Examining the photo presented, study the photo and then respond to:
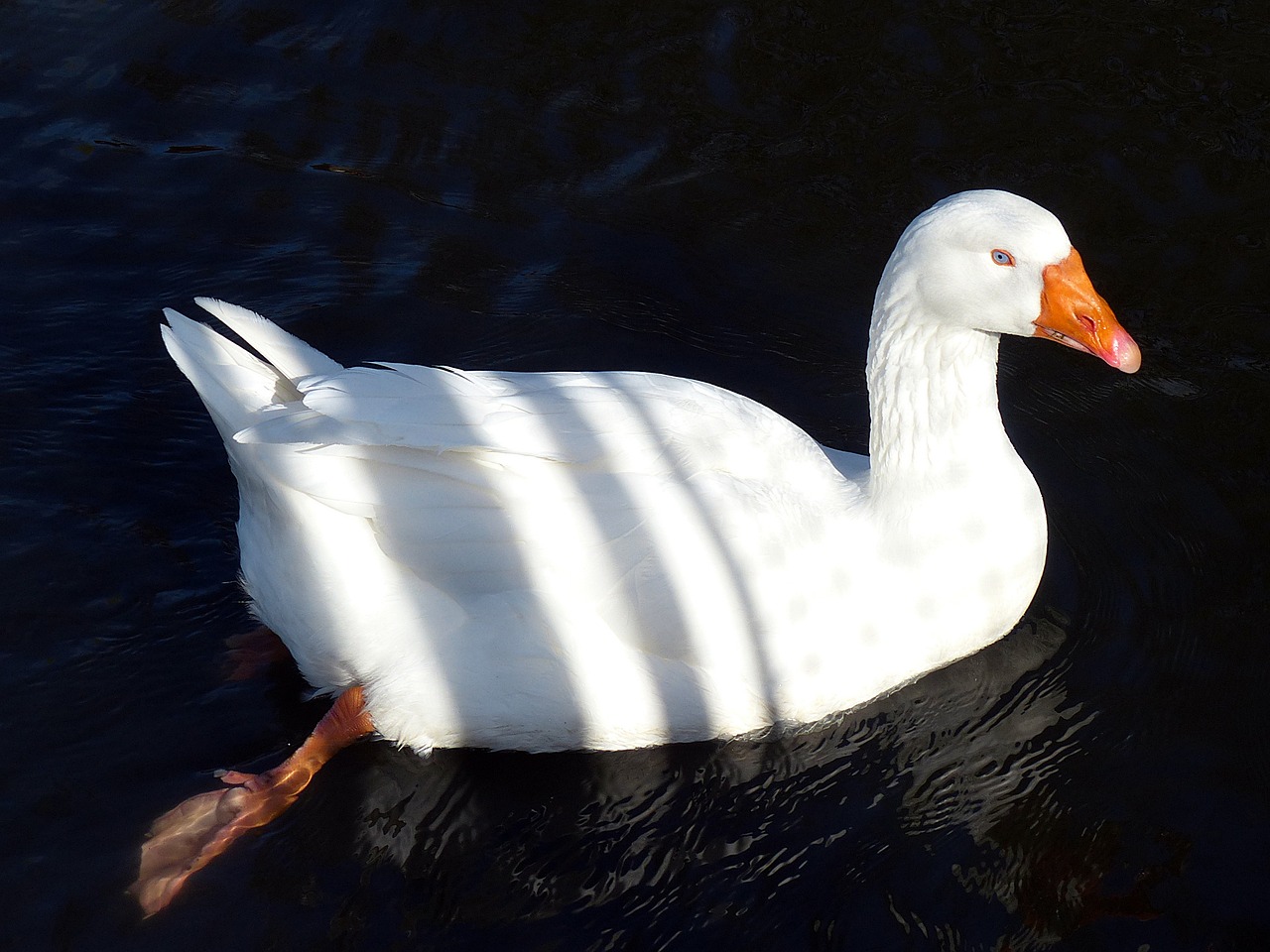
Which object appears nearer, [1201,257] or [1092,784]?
[1092,784]

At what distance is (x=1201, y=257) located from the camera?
244 inches

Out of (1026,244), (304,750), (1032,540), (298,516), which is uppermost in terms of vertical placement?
(1026,244)

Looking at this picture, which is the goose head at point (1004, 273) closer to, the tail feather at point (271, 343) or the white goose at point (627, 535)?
the white goose at point (627, 535)

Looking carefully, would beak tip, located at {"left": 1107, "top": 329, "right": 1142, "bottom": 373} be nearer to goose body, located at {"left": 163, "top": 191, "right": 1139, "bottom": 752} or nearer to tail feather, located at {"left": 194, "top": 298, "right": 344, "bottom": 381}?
goose body, located at {"left": 163, "top": 191, "right": 1139, "bottom": 752}

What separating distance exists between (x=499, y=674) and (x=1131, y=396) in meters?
3.25

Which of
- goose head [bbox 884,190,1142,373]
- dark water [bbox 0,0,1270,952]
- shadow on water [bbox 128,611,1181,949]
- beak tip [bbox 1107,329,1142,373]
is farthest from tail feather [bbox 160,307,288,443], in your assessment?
beak tip [bbox 1107,329,1142,373]

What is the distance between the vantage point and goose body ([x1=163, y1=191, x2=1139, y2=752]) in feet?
12.6

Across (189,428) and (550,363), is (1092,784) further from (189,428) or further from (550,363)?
(189,428)

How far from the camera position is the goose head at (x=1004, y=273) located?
3828 millimetres

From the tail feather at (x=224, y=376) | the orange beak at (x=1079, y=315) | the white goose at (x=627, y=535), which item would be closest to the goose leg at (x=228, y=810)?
the white goose at (x=627, y=535)

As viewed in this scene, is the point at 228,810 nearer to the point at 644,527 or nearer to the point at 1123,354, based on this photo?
the point at 644,527

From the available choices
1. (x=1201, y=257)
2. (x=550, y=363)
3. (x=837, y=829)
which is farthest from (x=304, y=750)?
(x=1201, y=257)

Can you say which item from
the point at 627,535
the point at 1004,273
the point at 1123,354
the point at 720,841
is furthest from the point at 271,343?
the point at 1123,354

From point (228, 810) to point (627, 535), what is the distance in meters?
1.54
